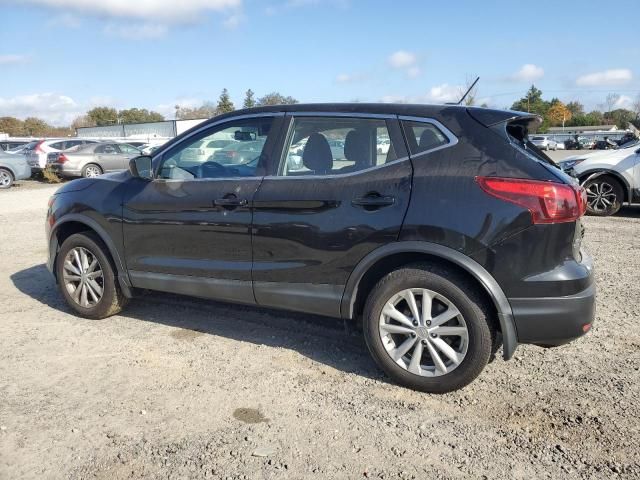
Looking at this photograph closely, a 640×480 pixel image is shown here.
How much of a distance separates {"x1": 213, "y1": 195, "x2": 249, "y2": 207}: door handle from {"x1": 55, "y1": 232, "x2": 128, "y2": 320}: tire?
137 centimetres

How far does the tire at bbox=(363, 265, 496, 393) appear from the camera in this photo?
3.22 metres

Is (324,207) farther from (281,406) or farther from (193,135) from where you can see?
(193,135)

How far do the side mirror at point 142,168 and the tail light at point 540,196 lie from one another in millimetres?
2645

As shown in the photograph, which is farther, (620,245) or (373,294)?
(620,245)

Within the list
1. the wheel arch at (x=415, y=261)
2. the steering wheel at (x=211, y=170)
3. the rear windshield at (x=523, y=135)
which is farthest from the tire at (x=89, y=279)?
the rear windshield at (x=523, y=135)

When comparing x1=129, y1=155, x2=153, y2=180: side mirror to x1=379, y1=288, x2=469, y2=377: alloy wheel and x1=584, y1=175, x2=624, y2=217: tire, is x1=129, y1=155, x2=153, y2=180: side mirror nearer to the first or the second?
x1=379, y1=288, x2=469, y2=377: alloy wheel

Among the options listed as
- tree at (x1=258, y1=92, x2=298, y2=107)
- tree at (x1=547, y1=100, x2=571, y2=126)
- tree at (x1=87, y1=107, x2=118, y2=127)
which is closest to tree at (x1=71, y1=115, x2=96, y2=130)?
tree at (x1=87, y1=107, x2=118, y2=127)

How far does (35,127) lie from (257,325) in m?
95.9

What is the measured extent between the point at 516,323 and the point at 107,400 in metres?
2.56

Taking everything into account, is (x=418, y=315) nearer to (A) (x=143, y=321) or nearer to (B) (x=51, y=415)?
(B) (x=51, y=415)

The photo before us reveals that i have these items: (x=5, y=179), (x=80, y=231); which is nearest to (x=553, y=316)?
(x=80, y=231)

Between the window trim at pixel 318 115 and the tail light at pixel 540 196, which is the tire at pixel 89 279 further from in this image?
the tail light at pixel 540 196

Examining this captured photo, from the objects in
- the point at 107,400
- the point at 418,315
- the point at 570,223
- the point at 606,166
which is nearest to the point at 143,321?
the point at 107,400

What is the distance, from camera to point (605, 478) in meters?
2.58
